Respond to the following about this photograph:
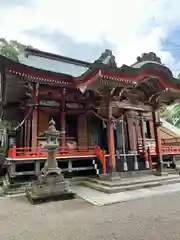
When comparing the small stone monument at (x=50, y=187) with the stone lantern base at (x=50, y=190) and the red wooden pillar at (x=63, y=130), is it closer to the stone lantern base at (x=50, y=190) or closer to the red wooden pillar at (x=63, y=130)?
the stone lantern base at (x=50, y=190)

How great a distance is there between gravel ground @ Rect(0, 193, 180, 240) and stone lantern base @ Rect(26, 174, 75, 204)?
0.25 meters

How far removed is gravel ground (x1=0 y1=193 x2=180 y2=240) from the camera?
3029mm

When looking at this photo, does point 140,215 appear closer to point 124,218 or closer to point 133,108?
point 124,218

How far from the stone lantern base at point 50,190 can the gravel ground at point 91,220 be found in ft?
0.82

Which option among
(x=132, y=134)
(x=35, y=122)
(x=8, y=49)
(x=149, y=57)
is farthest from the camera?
(x=8, y=49)

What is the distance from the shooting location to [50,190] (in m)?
5.39

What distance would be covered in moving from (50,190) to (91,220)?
6.75ft

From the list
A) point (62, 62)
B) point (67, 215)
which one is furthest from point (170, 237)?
point (62, 62)

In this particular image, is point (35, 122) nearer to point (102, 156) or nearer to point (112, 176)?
point (102, 156)

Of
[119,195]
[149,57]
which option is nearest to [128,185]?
[119,195]

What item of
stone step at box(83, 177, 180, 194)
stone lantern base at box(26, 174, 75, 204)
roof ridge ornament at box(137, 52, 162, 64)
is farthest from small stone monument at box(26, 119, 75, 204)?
roof ridge ornament at box(137, 52, 162, 64)

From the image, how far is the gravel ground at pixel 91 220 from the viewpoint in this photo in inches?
119

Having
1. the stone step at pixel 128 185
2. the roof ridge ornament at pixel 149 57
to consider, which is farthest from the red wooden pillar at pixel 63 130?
the roof ridge ornament at pixel 149 57

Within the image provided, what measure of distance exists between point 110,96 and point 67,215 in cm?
471
